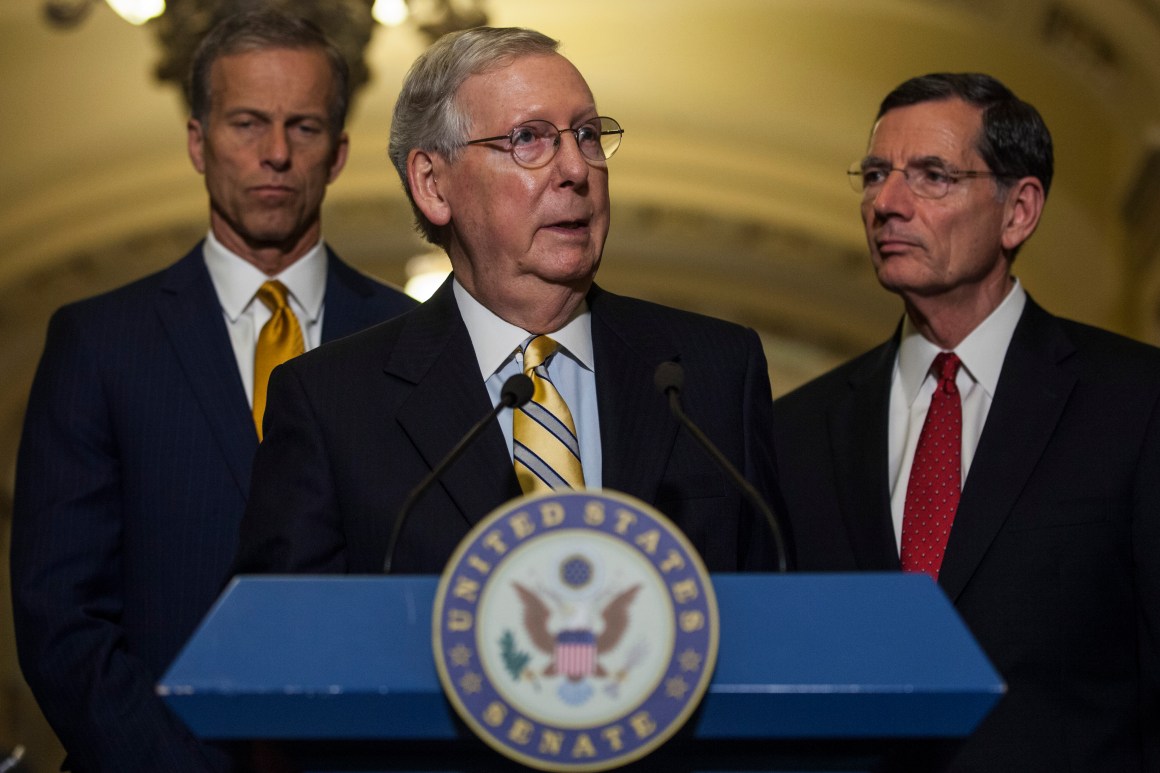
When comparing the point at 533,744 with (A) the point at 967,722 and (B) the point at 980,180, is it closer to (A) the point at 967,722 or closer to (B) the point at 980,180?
(A) the point at 967,722

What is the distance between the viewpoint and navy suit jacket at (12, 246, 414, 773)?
8.80ft

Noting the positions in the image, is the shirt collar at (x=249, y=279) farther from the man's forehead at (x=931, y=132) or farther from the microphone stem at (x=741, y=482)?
the microphone stem at (x=741, y=482)

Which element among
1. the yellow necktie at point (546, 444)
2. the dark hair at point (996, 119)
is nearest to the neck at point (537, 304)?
the yellow necktie at point (546, 444)

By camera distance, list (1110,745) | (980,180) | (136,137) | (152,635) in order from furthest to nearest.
Result: (136,137) < (980,180) < (152,635) < (1110,745)

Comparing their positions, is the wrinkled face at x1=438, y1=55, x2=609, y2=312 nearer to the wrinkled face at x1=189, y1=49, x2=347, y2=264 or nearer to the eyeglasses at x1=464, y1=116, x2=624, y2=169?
the eyeglasses at x1=464, y1=116, x2=624, y2=169

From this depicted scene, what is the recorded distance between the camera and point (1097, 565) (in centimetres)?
274

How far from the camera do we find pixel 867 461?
9.98 feet

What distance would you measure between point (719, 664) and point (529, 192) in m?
1.02

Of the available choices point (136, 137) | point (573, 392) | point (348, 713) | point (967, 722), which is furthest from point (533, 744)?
point (136, 137)

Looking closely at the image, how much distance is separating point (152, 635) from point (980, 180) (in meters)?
1.71

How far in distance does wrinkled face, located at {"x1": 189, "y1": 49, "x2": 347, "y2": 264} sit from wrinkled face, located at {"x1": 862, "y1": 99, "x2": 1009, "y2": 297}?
1065 mm

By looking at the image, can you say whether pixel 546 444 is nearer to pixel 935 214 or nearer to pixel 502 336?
pixel 502 336

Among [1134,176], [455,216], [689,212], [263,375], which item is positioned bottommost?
[689,212]

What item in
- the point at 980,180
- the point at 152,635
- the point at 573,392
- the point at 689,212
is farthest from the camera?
the point at 689,212
